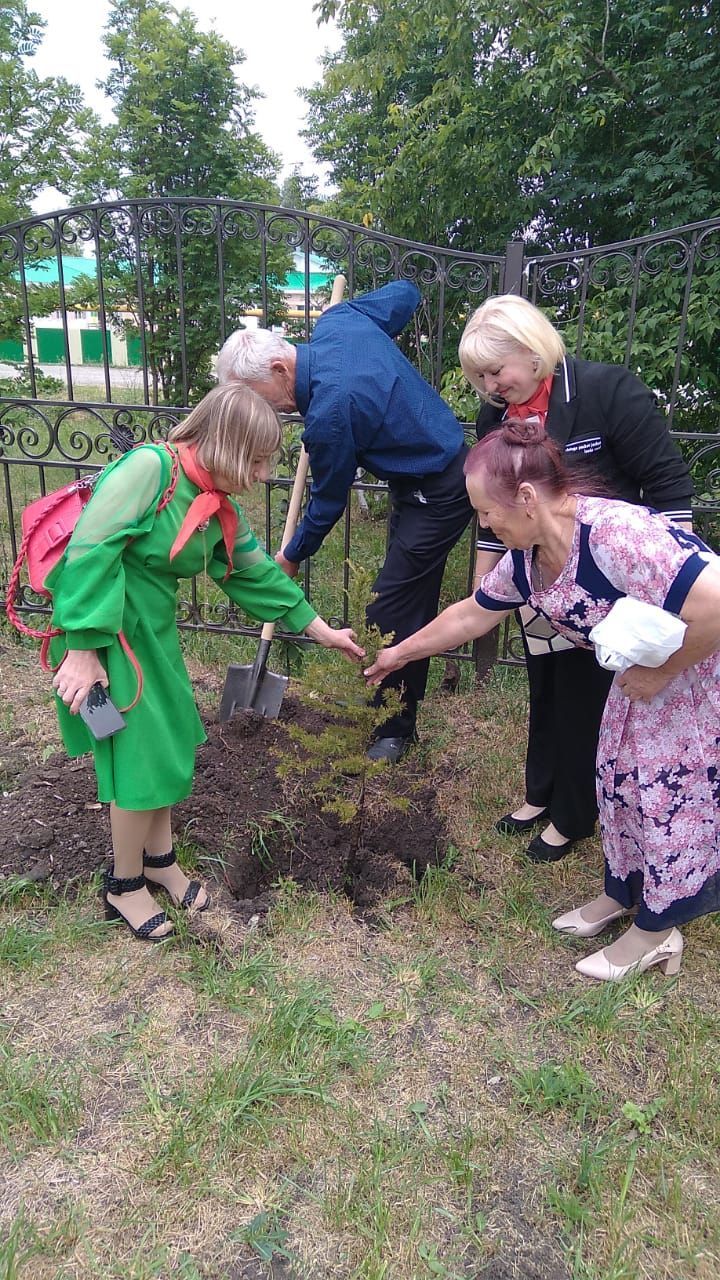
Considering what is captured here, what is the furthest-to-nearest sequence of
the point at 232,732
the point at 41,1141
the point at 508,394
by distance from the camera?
the point at 232,732 → the point at 508,394 → the point at 41,1141

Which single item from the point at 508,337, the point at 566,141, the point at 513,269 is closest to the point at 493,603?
the point at 508,337

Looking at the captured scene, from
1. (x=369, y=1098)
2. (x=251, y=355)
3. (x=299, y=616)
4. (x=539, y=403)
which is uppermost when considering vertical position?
(x=251, y=355)

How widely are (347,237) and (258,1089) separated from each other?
10.7 feet

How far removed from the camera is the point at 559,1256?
1644mm

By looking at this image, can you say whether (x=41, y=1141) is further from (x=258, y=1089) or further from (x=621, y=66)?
(x=621, y=66)

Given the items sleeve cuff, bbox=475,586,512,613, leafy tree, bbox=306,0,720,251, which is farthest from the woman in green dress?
leafy tree, bbox=306,0,720,251

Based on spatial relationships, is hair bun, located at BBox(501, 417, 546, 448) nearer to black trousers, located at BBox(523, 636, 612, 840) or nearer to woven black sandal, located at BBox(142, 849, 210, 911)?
black trousers, located at BBox(523, 636, 612, 840)

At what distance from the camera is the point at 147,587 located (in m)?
2.18

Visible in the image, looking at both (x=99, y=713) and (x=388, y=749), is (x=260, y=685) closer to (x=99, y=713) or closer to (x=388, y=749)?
(x=388, y=749)

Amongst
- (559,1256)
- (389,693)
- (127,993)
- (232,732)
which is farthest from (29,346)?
(559,1256)

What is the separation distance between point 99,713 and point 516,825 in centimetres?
160

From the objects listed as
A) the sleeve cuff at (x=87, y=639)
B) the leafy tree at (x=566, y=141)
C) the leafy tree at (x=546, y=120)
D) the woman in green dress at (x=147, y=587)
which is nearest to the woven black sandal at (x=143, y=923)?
the woman in green dress at (x=147, y=587)

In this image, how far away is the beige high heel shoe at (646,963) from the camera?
2352 mm

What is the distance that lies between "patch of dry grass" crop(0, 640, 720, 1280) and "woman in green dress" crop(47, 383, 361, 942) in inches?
14.1
